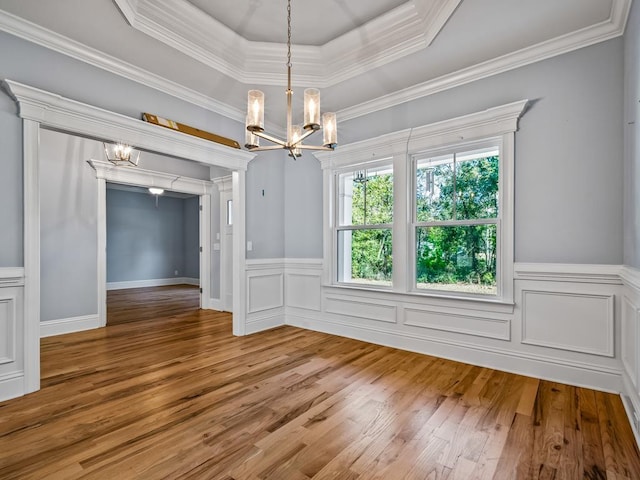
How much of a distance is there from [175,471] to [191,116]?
348 centimetres

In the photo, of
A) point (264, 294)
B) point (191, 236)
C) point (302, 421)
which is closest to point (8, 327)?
point (302, 421)

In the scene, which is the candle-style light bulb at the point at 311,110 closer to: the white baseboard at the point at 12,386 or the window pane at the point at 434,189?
the window pane at the point at 434,189

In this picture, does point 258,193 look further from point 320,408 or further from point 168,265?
point 168,265

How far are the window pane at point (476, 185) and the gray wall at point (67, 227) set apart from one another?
16.6 feet

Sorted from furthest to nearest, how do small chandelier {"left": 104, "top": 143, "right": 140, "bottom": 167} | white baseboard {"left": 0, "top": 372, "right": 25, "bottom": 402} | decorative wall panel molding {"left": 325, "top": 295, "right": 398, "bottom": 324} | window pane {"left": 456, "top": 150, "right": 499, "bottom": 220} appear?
small chandelier {"left": 104, "top": 143, "right": 140, "bottom": 167} → decorative wall panel molding {"left": 325, "top": 295, "right": 398, "bottom": 324} → window pane {"left": 456, "top": 150, "right": 499, "bottom": 220} → white baseboard {"left": 0, "top": 372, "right": 25, "bottom": 402}

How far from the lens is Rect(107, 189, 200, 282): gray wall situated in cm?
901

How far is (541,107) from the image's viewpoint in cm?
291

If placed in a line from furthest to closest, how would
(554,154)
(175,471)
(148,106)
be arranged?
(148,106), (554,154), (175,471)

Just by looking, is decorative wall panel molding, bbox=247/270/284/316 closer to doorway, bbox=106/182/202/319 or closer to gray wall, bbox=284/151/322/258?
gray wall, bbox=284/151/322/258

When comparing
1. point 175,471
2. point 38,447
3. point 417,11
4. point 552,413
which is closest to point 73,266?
point 38,447

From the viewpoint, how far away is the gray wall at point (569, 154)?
261cm

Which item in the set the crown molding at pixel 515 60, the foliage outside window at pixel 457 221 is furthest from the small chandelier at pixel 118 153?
the foliage outside window at pixel 457 221

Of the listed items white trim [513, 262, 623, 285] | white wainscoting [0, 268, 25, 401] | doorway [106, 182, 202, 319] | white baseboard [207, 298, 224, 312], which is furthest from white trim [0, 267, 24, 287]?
doorway [106, 182, 202, 319]

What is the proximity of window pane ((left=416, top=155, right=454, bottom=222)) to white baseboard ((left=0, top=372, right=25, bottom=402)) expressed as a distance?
3.94 meters
